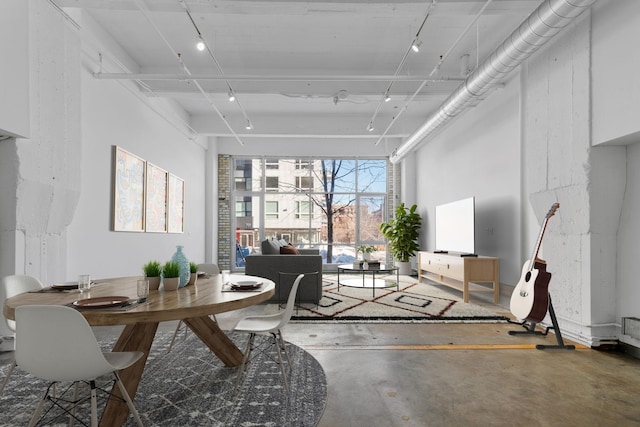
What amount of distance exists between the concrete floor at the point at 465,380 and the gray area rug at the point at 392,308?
53 centimetres

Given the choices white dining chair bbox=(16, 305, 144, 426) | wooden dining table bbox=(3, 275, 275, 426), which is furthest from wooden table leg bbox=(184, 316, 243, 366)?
white dining chair bbox=(16, 305, 144, 426)

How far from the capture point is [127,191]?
5.53 meters

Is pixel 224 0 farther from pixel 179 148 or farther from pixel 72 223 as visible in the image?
pixel 179 148

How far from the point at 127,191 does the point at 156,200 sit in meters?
1.07

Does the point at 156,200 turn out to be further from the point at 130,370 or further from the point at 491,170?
the point at 491,170

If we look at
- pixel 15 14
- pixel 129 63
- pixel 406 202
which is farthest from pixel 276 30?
pixel 406 202

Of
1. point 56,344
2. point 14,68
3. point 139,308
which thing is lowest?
point 56,344

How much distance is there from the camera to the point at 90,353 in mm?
1763

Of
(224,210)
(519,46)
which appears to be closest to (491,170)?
(519,46)

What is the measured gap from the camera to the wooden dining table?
6.21ft

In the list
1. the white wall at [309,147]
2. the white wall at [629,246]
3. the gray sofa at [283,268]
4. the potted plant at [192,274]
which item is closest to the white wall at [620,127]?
the white wall at [629,246]

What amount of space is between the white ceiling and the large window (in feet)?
9.37

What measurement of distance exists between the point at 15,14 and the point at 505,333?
573cm

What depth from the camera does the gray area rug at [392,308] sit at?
4.76 metres
